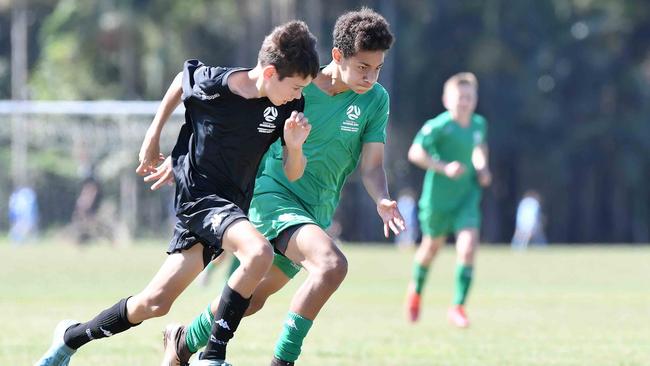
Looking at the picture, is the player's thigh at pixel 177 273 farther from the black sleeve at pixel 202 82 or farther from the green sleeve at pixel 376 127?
the green sleeve at pixel 376 127

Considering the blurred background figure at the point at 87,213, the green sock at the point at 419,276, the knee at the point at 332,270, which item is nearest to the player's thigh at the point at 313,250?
the knee at the point at 332,270

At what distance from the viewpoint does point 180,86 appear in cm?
729

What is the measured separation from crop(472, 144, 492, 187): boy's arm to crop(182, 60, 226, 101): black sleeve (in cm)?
596

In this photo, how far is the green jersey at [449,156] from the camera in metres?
13.2

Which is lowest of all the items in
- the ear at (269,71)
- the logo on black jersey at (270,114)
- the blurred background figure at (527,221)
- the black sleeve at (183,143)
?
the blurred background figure at (527,221)

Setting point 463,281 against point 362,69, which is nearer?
point 362,69

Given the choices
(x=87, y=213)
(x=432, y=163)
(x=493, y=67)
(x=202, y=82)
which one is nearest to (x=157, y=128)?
(x=202, y=82)

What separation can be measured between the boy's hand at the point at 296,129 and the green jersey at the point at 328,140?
2.44 ft

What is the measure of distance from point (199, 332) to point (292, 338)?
0.71 metres

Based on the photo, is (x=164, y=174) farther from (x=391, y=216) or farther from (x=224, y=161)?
(x=391, y=216)

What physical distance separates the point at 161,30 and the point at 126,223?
13787mm

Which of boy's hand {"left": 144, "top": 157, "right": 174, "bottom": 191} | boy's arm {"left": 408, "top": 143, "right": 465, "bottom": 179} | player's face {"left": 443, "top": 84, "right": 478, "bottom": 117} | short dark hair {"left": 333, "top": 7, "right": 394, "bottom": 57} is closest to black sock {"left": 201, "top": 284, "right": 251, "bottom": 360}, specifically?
boy's hand {"left": 144, "top": 157, "right": 174, "bottom": 191}

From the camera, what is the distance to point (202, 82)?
711 centimetres

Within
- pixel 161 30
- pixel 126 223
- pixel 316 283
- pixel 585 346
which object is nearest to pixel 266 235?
pixel 316 283
